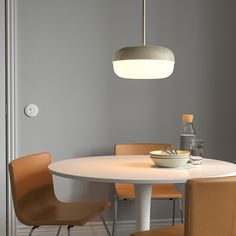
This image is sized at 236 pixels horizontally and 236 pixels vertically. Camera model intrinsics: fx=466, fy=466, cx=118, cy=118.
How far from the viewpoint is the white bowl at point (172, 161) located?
95.1 inches

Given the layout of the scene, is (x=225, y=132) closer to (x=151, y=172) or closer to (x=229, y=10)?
(x=229, y=10)

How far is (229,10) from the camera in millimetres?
3803

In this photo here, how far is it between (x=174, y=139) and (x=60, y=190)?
3.28ft

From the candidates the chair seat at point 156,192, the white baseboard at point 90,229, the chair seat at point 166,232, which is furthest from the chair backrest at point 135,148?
the chair seat at point 166,232

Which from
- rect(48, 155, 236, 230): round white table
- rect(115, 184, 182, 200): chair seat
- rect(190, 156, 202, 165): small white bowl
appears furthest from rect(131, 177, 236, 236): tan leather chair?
rect(115, 184, 182, 200): chair seat

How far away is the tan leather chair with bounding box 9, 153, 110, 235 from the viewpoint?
249cm

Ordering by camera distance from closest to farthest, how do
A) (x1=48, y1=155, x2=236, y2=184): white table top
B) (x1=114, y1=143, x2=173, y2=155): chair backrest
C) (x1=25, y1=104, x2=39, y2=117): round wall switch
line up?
1. (x1=48, y1=155, x2=236, y2=184): white table top
2. (x1=114, y1=143, x2=173, y2=155): chair backrest
3. (x1=25, y1=104, x2=39, y2=117): round wall switch

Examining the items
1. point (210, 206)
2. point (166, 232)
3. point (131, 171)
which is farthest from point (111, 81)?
point (210, 206)

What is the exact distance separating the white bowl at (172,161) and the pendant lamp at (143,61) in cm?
44

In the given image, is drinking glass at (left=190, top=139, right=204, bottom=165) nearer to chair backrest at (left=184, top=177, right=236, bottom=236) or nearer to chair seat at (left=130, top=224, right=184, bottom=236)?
chair seat at (left=130, top=224, right=184, bottom=236)

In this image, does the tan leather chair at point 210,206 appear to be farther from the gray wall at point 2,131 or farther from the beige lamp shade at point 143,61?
the gray wall at point 2,131

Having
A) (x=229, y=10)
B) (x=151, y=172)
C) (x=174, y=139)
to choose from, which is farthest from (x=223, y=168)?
(x=229, y=10)

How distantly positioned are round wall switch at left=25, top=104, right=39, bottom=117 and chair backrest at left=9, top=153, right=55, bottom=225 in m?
0.72

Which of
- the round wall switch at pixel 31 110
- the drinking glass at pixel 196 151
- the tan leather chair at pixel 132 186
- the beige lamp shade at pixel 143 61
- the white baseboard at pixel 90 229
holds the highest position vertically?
the beige lamp shade at pixel 143 61
